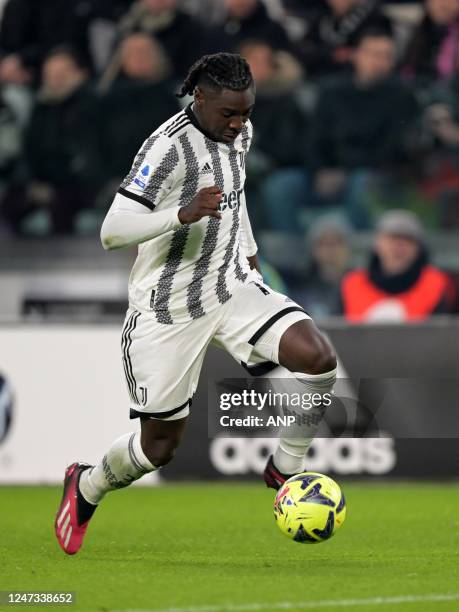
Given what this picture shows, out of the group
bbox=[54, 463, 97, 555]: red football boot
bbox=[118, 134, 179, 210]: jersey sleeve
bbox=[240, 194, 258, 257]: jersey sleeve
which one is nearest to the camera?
bbox=[118, 134, 179, 210]: jersey sleeve

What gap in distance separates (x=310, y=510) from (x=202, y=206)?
1399mm

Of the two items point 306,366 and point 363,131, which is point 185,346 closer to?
point 306,366

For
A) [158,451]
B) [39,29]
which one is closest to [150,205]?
[158,451]

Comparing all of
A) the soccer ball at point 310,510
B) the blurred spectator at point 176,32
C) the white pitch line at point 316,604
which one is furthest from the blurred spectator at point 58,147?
the white pitch line at point 316,604

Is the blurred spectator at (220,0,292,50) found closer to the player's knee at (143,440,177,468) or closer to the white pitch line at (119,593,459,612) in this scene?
the player's knee at (143,440,177,468)

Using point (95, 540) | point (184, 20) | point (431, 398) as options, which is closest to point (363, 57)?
point (184, 20)

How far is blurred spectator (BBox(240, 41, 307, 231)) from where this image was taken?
502 inches

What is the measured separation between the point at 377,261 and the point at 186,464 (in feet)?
8.49

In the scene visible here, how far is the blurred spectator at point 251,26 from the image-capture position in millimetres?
12984

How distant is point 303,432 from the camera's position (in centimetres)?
627

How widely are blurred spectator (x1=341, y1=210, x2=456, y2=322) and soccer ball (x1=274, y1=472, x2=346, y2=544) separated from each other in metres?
5.52

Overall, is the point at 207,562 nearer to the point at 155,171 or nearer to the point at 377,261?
the point at 155,171

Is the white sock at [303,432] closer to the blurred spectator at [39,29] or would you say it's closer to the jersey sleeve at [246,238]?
the jersey sleeve at [246,238]

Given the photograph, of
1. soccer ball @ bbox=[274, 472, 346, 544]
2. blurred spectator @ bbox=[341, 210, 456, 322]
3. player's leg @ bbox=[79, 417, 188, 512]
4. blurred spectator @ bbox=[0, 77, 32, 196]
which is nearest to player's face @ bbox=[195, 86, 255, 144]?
player's leg @ bbox=[79, 417, 188, 512]
